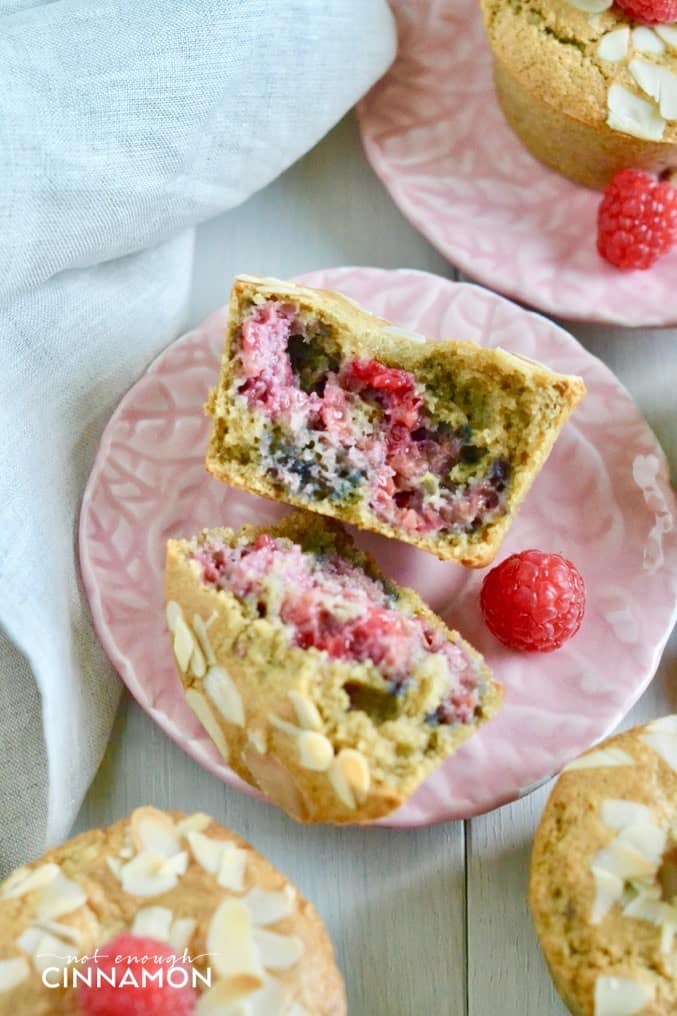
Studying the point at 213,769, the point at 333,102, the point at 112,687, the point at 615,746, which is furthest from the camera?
the point at 333,102

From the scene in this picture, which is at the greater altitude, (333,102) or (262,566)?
(333,102)

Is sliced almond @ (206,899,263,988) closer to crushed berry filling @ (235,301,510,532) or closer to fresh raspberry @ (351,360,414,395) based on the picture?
crushed berry filling @ (235,301,510,532)

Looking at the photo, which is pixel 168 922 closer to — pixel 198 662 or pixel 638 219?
pixel 198 662

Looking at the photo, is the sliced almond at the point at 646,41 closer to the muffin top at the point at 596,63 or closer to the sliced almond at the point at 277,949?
the muffin top at the point at 596,63

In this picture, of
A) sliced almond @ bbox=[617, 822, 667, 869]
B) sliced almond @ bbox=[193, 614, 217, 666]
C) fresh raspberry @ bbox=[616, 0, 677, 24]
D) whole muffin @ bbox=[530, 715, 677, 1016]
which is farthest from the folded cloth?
sliced almond @ bbox=[617, 822, 667, 869]

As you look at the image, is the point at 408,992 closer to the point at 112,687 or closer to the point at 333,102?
the point at 112,687

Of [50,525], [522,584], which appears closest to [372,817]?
[522,584]
